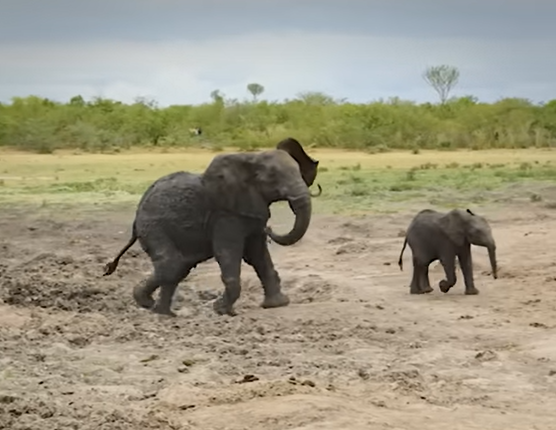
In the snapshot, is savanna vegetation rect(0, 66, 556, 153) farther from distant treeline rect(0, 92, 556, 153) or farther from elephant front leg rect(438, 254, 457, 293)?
elephant front leg rect(438, 254, 457, 293)

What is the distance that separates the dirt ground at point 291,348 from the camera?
680 centimetres

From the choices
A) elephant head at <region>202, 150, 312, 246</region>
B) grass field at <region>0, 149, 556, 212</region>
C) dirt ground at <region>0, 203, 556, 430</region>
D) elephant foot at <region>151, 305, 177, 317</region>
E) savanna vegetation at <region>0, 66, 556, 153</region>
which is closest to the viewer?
dirt ground at <region>0, 203, 556, 430</region>

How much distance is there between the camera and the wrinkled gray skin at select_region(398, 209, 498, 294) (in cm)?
1169

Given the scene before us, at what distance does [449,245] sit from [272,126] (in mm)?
35569

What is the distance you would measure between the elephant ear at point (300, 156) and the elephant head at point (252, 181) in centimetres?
23

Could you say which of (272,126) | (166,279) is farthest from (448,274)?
(272,126)

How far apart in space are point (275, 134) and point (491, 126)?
7935mm

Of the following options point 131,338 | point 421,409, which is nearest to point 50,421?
point 421,409

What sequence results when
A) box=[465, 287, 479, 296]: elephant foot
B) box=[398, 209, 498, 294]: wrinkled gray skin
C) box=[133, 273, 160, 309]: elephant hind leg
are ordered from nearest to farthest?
box=[133, 273, 160, 309]: elephant hind leg, box=[465, 287, 479, 296]: elephant foot, box=[398, 209, 498, 294]: wrinkled gray skin

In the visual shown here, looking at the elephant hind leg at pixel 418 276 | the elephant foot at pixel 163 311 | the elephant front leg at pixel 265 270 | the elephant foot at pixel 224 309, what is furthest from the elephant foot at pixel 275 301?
A: the elephant hind leg at pixel 418 276

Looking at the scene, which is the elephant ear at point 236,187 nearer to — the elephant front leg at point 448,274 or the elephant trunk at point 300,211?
the elephant trunk at point 300,211

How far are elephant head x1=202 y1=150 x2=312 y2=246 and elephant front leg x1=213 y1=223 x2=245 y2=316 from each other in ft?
0.58

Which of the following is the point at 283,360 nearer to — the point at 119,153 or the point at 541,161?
the point at 541,161

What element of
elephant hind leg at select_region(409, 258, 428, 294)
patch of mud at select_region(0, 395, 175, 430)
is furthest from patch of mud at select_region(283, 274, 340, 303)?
patch of mud at select_region(0, 395, 175, 430)
